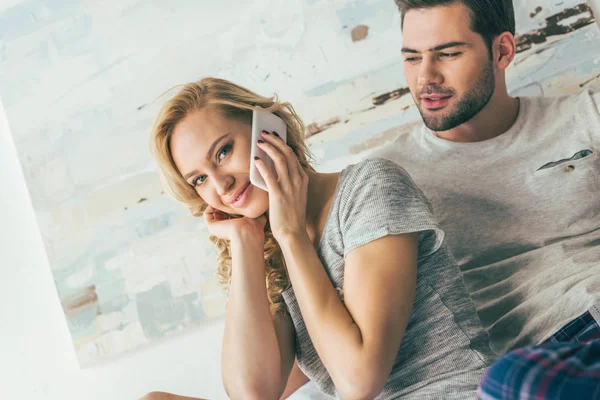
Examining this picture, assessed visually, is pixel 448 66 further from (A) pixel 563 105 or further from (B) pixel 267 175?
(B) pixel 267 175

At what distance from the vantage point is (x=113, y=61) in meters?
1.94

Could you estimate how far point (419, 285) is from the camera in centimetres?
127

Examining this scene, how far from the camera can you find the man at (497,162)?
4.96 ft

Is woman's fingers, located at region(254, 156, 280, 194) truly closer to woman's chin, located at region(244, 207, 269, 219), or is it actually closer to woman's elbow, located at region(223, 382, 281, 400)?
woman's chin, located at region(244, 207, 269, 219)

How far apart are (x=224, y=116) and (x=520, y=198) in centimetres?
74

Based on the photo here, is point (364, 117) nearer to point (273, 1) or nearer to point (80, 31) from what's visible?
point (273, 1)

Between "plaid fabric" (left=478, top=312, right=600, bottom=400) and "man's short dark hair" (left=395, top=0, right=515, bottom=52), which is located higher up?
"man's short dark hair" (left=395, top=0, right=515, bottom=52)

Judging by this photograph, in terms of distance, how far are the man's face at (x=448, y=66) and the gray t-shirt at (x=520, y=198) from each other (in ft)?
0.30

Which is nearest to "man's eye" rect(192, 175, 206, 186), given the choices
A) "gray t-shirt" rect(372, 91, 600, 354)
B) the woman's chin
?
the woman's chin

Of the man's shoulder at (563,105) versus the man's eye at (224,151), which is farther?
the man's shoulder at (563,105)

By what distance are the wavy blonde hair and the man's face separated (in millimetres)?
380

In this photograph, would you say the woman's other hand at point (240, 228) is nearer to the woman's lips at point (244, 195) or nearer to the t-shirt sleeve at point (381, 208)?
the woman's lips at point (244, 195)

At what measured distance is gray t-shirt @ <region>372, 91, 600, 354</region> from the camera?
151 centimetres

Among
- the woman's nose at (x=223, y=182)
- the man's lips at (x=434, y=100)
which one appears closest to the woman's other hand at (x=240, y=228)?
the woman's nose at (x=223, y=182)
